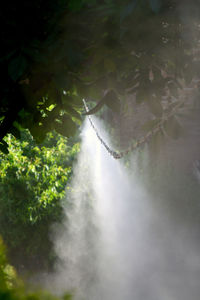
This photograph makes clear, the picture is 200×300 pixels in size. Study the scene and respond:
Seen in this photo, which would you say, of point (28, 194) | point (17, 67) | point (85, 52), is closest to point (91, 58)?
point (85, 52)

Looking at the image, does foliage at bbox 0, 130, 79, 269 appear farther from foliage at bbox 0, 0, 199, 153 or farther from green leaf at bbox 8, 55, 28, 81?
green leaf at bbox 8, 55, 28, 81

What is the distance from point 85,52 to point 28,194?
5.65 meters

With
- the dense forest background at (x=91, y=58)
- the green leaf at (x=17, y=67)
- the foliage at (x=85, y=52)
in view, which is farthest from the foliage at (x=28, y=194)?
the green leaf at (x=17, y=67)

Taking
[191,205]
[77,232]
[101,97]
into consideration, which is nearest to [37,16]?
[101,97]

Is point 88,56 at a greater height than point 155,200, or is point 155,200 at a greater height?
point 155,200

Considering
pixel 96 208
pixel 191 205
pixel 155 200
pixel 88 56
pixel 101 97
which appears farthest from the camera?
pixel 155 200

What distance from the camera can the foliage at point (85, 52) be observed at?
2.16 meters

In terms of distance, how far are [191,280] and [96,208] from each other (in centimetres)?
334

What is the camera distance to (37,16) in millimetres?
2260

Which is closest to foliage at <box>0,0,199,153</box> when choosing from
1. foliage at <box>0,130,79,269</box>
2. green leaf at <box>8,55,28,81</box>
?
green leaf at <box>8,55,28,81</box>

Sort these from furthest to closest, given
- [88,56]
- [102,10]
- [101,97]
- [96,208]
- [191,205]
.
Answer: [191,205] → [96,208] → [101,97] → [88,56] → [102,10]

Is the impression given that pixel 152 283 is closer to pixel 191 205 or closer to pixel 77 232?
pixel 77 232

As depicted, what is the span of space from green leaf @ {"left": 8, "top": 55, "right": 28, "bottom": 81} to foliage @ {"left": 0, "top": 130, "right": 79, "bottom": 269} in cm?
512

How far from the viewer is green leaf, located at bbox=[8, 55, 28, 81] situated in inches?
81.4
